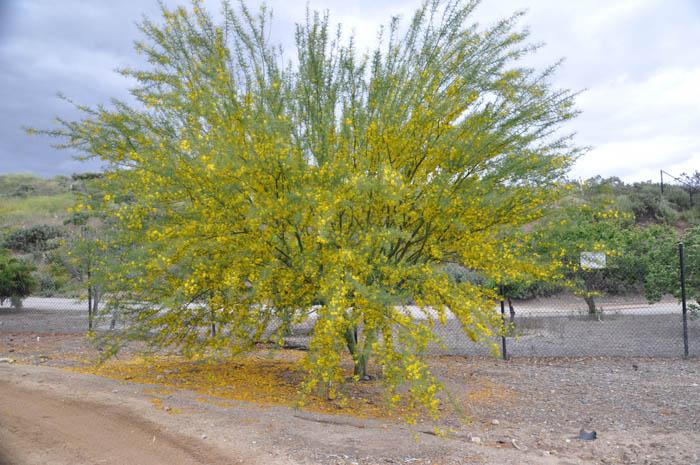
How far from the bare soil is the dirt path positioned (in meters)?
0.01

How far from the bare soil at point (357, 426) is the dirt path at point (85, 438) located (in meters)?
0.01

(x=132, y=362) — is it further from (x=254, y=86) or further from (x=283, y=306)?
(x=254, y=86)

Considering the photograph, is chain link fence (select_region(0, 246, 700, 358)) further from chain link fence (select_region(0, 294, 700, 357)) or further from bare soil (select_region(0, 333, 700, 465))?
bare soil (select_region(0, 333, 700, 465))

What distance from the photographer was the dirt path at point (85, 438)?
5023 millimetres

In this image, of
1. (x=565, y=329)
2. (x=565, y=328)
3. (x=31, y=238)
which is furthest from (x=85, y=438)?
(x=31, y=238)

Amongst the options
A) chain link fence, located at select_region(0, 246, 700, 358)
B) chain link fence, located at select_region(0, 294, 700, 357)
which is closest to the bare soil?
chain link fence, located at select_region(0, 246, 700, 358)

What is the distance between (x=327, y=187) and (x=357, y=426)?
243 centimetres

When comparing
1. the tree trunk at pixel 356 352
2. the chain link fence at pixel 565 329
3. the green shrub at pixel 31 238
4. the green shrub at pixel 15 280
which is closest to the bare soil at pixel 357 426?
the tree trunk at pixel 356 352

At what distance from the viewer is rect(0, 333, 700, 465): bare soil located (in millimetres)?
5184

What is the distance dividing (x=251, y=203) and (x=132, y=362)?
5.26 meters

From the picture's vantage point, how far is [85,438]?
218 inches

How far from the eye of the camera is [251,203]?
6340 millimetres

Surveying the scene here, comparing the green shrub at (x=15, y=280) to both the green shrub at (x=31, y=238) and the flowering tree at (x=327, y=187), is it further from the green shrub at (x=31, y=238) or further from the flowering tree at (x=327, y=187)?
the green shrub at (x=31, y=238)

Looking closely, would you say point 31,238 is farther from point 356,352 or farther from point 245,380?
point 356,352
